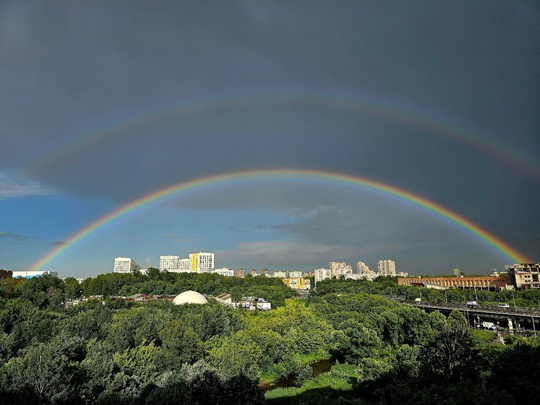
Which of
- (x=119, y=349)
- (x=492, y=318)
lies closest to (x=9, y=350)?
(x=119, y=349)

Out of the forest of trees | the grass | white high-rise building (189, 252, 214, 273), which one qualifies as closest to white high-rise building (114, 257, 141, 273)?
white high-rise building (189, 252, 214, 273)

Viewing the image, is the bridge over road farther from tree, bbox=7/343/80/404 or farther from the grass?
tree, bbox=7/343/80/404

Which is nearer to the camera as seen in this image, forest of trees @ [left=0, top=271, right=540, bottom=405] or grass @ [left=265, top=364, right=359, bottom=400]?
forest of trees @ [left=0, top=271, right=540, bottom=405]

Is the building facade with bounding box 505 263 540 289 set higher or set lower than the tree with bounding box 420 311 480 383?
higher

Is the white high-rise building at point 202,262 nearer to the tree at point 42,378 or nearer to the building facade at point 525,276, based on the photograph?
the building facade at point 525,276

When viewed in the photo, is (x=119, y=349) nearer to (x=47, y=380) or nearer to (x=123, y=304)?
(x=47, y=380)

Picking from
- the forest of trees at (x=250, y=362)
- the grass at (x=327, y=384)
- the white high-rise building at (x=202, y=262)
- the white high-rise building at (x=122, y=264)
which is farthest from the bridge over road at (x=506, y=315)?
the white high-rise building at (x=122, y=264)

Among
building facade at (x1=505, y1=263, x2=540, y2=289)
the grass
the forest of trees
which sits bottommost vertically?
the grass
